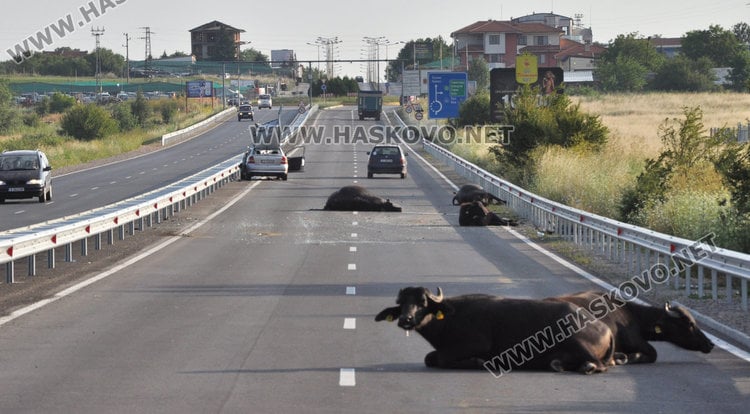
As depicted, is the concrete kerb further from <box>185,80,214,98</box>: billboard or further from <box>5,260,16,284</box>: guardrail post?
<box>5,260,16,284</box>: guardrail post

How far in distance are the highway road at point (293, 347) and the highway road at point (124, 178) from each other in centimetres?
1175

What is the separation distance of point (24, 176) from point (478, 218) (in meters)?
17.1

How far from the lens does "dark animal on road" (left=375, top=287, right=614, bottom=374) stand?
1080 cm

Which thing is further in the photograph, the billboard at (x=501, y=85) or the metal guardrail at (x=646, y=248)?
the billboard at (x=501, y=85)

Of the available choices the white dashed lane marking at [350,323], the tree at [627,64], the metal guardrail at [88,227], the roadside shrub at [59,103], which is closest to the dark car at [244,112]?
the roadside shrub at [59,103]

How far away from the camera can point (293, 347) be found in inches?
492

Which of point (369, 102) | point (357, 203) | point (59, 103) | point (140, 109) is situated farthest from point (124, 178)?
point (59, 103)

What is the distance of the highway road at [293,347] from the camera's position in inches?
378

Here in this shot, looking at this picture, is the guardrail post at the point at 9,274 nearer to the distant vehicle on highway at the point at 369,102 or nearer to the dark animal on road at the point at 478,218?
the dark animal on road at the point at 478,218

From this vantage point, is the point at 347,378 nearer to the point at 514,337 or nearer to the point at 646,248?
the point at 514,337

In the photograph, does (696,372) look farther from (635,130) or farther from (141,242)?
(635,130)

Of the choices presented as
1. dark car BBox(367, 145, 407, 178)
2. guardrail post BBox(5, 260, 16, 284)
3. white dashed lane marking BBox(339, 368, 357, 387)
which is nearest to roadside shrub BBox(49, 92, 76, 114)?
dark car BBox(367, 145, 407, 178)

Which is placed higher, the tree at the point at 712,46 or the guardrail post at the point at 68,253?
the tree at the point at 712,46

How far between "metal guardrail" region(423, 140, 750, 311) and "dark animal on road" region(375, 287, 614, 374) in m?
3.97
